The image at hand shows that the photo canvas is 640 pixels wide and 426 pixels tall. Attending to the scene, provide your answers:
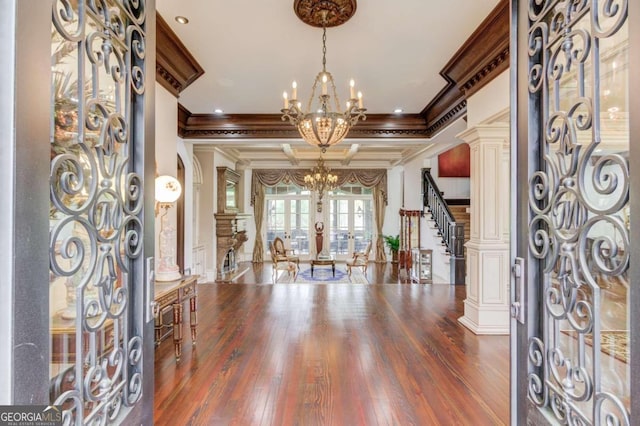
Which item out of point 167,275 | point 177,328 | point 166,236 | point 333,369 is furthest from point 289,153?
point 333,369

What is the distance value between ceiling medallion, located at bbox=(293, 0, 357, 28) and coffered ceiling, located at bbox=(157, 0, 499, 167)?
0.07 m

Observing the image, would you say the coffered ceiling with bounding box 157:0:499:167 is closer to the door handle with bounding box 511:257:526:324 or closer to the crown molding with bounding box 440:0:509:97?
the crown molding with bounding box 440:0:509:97

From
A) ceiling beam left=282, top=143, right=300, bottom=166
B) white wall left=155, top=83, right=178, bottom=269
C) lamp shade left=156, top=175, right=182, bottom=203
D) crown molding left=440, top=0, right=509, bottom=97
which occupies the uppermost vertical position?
crown molding left=440, top=0, right=509, bottom=97

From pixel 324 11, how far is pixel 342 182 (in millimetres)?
7537

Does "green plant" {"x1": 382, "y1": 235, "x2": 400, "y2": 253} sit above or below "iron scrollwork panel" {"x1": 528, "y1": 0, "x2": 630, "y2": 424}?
below

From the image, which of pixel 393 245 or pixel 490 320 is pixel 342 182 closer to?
pixel 393 245

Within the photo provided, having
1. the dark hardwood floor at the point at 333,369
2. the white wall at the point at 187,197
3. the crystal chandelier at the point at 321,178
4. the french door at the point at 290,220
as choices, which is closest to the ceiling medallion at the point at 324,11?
the dark hardwood floor at the point at 333,369

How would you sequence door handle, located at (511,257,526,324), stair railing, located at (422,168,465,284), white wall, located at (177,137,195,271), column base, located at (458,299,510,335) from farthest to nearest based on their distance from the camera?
stair railing, located at (422,168,465,284), white wall, located at (177,137,195,271), column base, located at (458,299,510,335), door handle, located at (511,257,526,324)

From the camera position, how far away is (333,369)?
109 inches

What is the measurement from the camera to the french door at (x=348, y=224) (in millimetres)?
10562

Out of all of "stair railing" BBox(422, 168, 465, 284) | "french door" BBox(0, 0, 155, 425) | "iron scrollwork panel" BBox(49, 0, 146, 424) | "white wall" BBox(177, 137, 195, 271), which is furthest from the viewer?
"stair railing" BBox(422, 168, 465, 284)

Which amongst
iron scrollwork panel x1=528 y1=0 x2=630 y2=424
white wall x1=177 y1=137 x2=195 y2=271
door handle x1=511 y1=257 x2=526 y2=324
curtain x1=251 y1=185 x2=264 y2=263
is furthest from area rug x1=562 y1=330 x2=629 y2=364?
curtain x1=251 y1=185 x2=264 y2=263

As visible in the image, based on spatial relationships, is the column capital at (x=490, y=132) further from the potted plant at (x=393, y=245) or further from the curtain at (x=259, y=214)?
the curtain at (x=259, y=214)

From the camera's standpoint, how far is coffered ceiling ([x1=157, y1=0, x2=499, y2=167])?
2.72 metres
